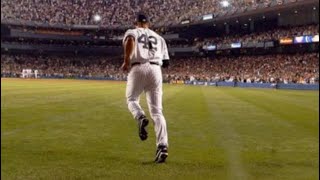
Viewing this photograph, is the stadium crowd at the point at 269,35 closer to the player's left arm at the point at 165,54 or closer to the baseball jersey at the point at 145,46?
the player's left arm at the point at 165,54

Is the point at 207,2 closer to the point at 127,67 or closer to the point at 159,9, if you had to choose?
the point at 159,9

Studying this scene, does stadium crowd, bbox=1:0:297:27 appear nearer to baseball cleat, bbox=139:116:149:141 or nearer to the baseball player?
the baseball player

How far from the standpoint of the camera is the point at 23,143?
8.68 m

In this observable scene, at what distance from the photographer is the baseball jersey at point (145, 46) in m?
6.87

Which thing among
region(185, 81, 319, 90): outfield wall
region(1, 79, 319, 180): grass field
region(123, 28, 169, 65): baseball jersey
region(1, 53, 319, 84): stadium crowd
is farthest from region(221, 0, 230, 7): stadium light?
region(123, 28, 169, 65): baseball jersey

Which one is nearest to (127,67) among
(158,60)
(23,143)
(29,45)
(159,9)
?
(158,60)

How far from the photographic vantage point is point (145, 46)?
6961 millimetres


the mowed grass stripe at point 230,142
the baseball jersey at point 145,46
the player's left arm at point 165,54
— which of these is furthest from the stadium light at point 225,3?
the baseball jersey at point 145,46

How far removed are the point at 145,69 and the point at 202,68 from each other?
213ft

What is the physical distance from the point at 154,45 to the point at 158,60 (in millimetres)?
253

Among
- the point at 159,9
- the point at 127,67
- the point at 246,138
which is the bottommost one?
the point at 246,138

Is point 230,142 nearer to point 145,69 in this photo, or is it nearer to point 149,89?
point 149,89

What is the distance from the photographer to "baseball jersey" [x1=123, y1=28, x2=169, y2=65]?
22.5 ft

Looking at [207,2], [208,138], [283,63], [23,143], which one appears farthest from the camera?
[207,2]
